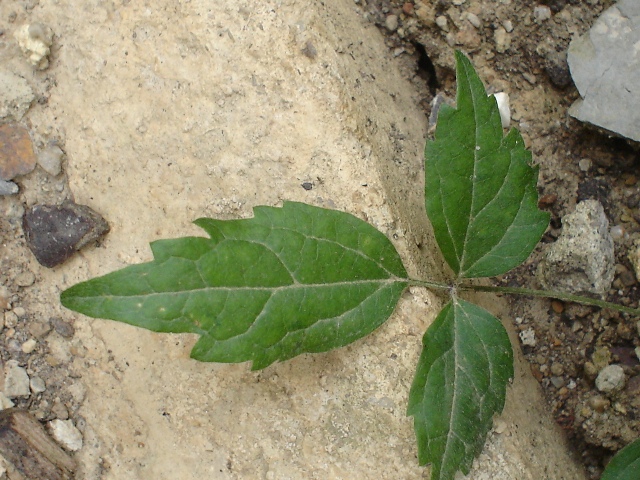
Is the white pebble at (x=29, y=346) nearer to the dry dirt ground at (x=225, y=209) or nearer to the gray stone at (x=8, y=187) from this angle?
the dry dirt ground at (x=225, y=209)

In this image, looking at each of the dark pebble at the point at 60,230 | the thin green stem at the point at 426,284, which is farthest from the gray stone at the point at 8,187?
the thin green stem at the point at 426,284

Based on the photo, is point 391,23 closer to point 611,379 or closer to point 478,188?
point 478,188

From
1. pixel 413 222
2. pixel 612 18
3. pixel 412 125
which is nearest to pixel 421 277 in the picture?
pixel 413 222

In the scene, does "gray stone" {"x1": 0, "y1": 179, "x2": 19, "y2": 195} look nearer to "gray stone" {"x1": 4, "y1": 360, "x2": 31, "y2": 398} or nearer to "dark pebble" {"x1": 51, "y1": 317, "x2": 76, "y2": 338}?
"dark pebble" {"x1": 51, "y1": 317, "x2": 76, "y2": 338}

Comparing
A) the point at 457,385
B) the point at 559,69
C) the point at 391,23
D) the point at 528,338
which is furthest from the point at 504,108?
the point at 457,385

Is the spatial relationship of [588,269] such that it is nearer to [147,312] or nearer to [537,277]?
[537,277]
